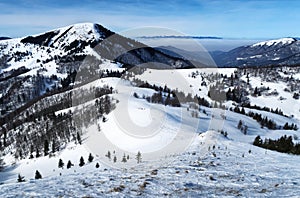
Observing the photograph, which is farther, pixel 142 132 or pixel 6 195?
pixel 142 132

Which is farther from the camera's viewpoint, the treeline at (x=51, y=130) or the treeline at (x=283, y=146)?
the treeline at (x=51, y=130)

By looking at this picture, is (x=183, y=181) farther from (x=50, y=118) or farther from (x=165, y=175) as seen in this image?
(x=50, y=118)

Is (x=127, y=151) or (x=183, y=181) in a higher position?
(x=183, y=181)

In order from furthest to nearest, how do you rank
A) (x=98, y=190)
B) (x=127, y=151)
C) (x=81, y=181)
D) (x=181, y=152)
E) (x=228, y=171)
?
1. (x=127, y=151)
2. (x=181, y=152)
3. (x=228, y=171)
4. (x=81, y=181)
5. (x=98, y=190)

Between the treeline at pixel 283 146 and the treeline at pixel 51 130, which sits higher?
the treeline at pixel 283 146

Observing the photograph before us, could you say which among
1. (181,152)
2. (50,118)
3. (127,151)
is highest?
(181,152)

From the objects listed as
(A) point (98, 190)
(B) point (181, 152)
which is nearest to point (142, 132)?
(B) point (181, 152)

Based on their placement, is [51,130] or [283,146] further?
[51,130]

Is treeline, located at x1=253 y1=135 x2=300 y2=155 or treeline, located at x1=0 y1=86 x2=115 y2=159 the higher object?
treeline, located at x1=253 y1=135 x2=300 y2=155

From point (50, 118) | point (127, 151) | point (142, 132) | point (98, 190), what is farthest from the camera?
point (50, 118)

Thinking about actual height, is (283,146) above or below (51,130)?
above

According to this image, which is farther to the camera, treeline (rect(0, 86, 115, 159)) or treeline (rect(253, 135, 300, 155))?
treeline (rect(0, 86, 115, 159))
